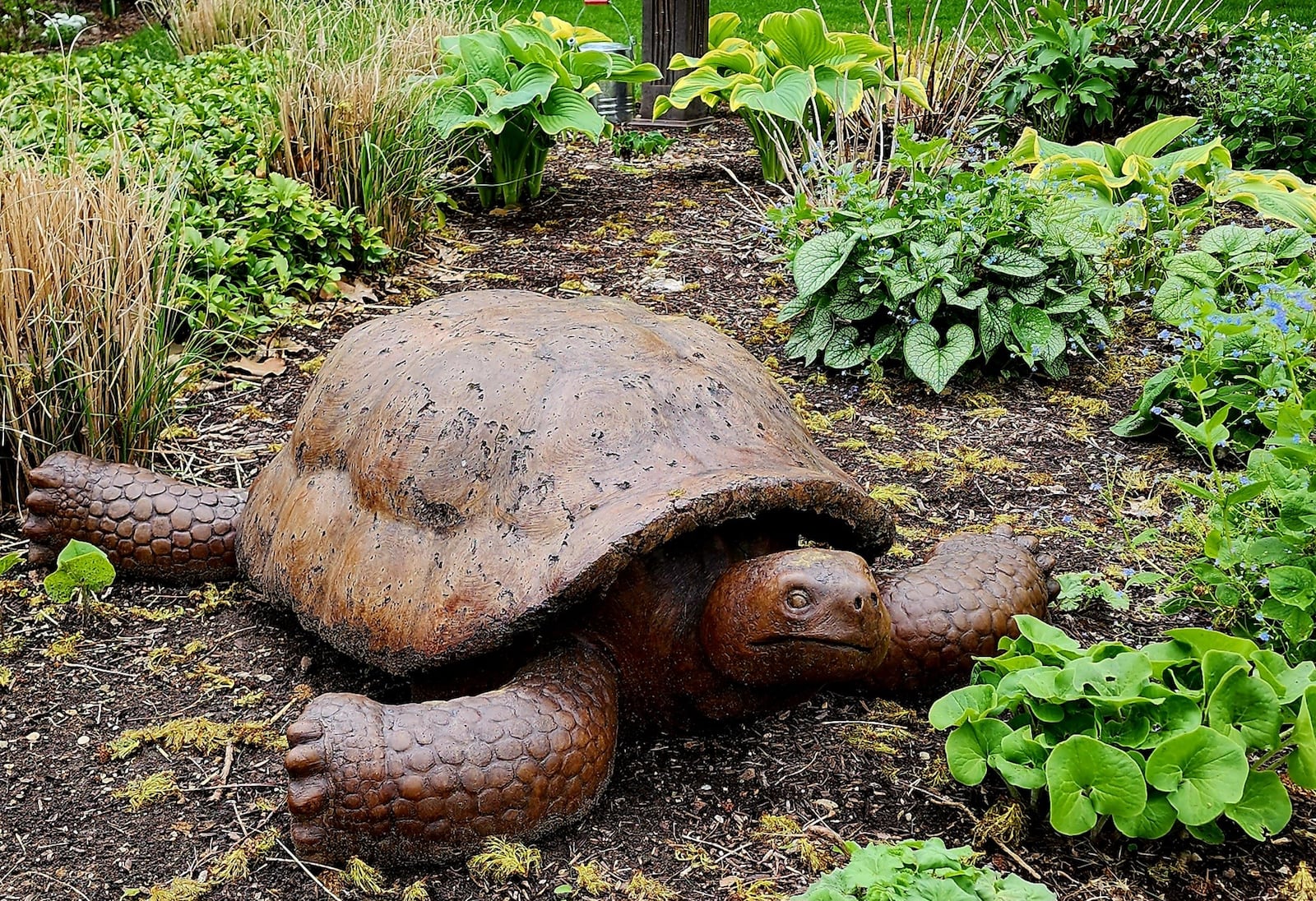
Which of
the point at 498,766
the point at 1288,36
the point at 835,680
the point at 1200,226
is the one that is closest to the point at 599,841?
the point at 498,766

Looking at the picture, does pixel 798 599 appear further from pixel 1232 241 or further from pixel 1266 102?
pixel 1266 102

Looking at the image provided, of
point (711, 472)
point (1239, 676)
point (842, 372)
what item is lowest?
point (842, 372)

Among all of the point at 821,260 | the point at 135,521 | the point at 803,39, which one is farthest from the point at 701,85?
the point at 135,521

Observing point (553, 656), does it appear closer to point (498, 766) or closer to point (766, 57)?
point (498, 766)

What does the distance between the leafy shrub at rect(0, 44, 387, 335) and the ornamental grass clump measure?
0.28m

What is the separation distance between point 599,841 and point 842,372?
2568 mm

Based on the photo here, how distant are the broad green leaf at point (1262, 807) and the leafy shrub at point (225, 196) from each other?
10.6ft

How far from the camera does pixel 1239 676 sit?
2131 millimetres

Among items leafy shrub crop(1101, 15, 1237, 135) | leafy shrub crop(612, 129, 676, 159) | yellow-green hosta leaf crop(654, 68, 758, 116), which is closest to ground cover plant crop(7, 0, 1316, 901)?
yellow-green hosta leaf crop(654, 68, 758, 116)

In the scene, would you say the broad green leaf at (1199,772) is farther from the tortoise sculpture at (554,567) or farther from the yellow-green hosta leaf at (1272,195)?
the yellow-green hosta leaf at (1272,195)

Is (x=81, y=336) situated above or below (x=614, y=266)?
above

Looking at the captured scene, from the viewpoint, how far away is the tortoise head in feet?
7.11

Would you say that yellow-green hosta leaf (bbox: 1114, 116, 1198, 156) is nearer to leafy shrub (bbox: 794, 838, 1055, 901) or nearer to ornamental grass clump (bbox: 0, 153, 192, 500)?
ornamental grass clump (bbox: 0, 153, 192, 500)

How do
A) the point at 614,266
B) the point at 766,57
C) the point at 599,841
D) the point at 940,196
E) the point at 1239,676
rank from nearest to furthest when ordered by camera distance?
the point at 1239,676 < the point at 599,841 < the point at 940,196 < the point at 614,266 < the point at 766,57
